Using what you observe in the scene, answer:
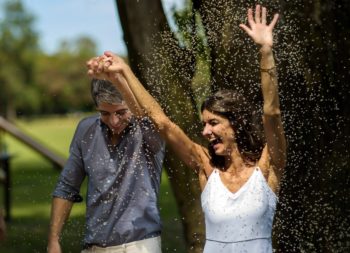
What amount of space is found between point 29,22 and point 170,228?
112 m

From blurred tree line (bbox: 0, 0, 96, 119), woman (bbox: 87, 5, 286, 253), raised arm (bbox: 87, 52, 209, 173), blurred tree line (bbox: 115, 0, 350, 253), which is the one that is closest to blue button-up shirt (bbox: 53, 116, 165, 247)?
raised arm (bbox: 87, 52, 209, 173)

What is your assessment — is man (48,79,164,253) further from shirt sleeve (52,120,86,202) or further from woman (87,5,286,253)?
woman (87,5,286,253)

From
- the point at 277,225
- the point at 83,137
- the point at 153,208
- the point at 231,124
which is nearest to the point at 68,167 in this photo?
the point at 83,137

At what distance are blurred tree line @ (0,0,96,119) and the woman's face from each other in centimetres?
10571

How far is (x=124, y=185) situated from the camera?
181 inches

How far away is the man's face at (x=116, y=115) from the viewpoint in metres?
4.66

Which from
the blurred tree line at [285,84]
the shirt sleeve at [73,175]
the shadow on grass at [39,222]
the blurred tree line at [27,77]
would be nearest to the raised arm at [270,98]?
the shirt sleeve at [73,175]

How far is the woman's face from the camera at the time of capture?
4.29 meters

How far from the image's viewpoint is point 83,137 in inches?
190

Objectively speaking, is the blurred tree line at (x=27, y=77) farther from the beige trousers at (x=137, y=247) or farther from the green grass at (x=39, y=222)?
the beige trousers at (x=137, y=247)

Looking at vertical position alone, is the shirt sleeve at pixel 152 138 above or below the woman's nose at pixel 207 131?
below

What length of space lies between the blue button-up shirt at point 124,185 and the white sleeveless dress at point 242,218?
A: 21.0 inches

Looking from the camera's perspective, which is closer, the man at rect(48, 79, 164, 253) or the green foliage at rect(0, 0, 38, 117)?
the man at rect(48, 79, 164, 253)

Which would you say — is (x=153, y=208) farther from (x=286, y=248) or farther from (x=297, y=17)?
Answer: (x=297, y=17)
